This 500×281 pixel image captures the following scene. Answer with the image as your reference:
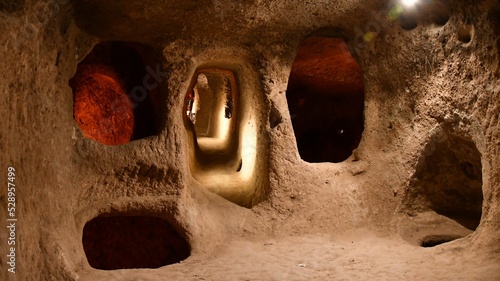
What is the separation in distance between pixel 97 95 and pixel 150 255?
3606 mm

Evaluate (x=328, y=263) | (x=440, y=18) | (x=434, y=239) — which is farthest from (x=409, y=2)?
(x=328, y=263)

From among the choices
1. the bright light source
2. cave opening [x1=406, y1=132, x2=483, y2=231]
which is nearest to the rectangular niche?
cave opening [x1=406, y1=132, x2=483, y2=231]

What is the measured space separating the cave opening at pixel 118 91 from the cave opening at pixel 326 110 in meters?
3.38

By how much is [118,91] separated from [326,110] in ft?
16.3

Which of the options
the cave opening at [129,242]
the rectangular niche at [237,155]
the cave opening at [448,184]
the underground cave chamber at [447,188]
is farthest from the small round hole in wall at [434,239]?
the cave opening at [129,242]

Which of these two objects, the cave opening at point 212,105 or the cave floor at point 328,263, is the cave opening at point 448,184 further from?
the cave opening at point 212,105

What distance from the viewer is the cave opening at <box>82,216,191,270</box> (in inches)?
270

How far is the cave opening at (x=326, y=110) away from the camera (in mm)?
9500

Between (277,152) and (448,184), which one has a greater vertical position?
(277,152)

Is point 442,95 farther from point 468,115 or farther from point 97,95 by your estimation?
point 97,95

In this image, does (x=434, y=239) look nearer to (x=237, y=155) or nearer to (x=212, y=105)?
(x=237, y=155)

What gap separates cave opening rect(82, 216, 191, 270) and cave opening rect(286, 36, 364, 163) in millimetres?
4362

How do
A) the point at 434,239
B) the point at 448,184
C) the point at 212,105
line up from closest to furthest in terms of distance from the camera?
the point at 434,239
the point at 448,184
the point at 212,105

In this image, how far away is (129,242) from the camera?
6.97m
